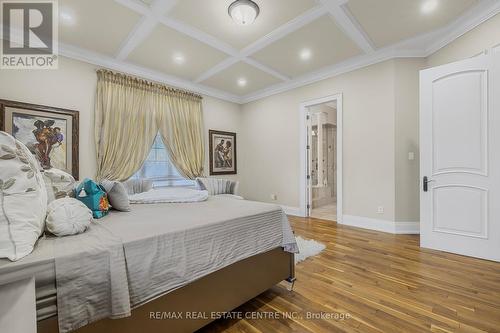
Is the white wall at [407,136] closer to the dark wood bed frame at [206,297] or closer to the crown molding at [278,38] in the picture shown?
the crown molding at [278,38]

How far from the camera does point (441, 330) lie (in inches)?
58.8

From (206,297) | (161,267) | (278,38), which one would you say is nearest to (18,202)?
(161,267)

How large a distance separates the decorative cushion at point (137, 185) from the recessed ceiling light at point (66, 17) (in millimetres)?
2254

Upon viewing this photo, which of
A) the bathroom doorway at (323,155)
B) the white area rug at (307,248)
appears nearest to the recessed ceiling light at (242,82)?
the bathroom doorway at (323,155)

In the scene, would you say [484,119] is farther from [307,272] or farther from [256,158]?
[256,158]

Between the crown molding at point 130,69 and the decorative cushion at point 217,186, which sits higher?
the crown molding at point 130,69

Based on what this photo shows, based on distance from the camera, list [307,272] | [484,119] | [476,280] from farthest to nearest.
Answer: [484,119] → [307,272] → [476,280]

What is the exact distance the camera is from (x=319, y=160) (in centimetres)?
685

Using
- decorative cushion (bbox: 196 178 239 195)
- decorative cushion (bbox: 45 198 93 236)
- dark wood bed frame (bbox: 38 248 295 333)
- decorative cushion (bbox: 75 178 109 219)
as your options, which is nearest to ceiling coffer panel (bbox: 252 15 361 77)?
decorative cushion (bbox: 196 178 239 195)

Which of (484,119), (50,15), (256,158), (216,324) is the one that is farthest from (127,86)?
→ (484,119)

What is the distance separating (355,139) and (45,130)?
4.86 metres

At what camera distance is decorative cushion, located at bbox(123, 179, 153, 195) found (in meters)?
3.62

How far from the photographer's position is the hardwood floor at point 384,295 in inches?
61.7

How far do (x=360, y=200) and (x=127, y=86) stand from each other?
4.56 meters
